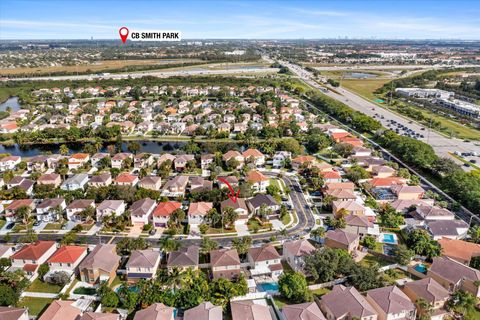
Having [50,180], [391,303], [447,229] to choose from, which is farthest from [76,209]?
[447,229]

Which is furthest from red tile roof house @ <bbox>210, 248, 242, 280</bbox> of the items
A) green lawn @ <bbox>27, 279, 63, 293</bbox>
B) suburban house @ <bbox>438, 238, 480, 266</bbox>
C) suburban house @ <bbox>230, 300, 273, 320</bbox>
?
suburban house @ <bbox>438, 238, 480, 266</bbox>

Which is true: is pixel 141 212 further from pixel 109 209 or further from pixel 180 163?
pixel 180 163

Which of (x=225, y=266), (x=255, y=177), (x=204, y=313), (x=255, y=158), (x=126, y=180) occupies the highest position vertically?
(x=255, y=158)

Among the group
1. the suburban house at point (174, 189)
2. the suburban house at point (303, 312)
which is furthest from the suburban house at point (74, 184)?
the suburban house at point (303, 312)

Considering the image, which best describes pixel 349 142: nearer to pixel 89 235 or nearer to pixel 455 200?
pixel 455 200

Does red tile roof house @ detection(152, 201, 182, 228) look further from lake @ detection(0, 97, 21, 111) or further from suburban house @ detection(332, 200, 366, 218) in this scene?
lake @ detection(0, 97, 21, 111)

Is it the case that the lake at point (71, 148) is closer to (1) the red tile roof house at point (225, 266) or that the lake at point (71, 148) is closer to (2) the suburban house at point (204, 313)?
(1) the red tile roof house at point (225, 266)
